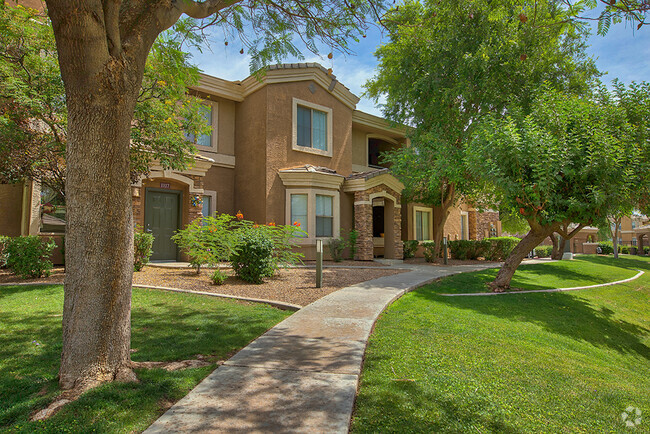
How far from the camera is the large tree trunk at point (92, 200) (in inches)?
128

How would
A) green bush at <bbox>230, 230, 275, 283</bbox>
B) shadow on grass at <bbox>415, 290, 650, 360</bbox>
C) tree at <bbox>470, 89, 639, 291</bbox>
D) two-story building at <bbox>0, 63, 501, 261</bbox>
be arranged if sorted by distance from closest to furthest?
shadow on grass at <bbox>415, 290, 650, 360</bbox>
tree at <bbox>470, 89, 639, 291</bbox>
green bush at <bbox>230, 230, 275, 283</bbox>
two-story building at <bbox>0, 63, 501, 261</bbox>

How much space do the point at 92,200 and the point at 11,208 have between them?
32.7 ft

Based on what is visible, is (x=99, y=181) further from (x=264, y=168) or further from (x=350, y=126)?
(x=350, y=126)

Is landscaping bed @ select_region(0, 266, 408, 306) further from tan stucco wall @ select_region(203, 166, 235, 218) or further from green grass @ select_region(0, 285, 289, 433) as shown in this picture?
tan stucco wall @ select_region(203, 166, 235, 218)

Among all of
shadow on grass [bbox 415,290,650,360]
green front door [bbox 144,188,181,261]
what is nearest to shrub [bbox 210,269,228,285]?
shadow on grass [bbox 415,290,650,360]

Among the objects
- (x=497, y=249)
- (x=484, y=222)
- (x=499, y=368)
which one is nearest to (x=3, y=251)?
(x=499, y=368)

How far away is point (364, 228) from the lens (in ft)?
50.8

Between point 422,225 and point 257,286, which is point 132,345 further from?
point 422,225

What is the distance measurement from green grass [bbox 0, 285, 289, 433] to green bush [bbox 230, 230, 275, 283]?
168 cm

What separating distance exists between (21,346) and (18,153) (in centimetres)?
580

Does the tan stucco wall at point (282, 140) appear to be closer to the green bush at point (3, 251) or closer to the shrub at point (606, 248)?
the green bush at point (3, 251)

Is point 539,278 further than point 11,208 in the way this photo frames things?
Yes

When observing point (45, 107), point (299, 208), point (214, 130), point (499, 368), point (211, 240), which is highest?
point (214, 130)

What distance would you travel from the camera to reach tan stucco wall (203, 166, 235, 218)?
14.5 meters
